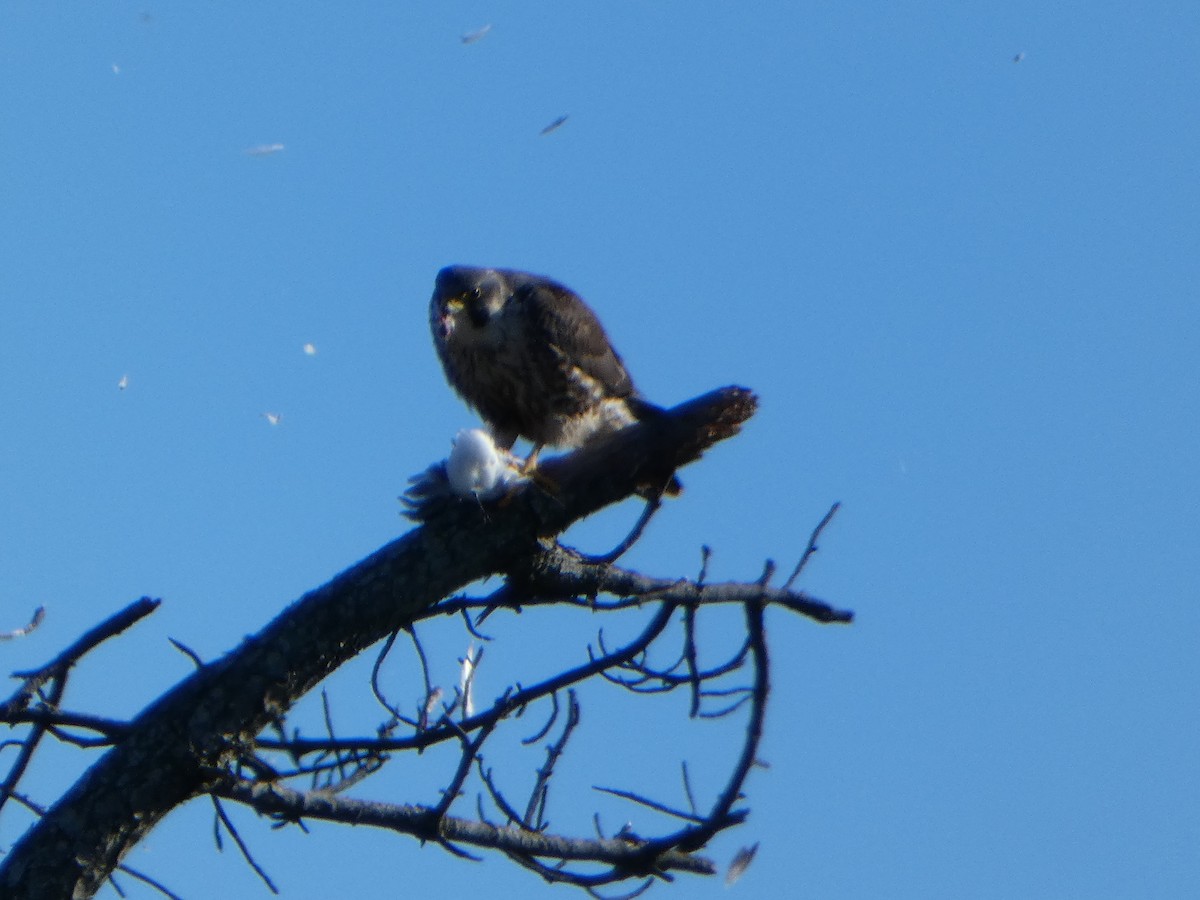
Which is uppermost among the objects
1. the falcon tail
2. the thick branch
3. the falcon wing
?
the falcon wing

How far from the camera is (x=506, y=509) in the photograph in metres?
3.03

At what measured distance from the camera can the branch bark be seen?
2605 mm

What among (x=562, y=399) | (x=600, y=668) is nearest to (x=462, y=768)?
(x=600, y=668)

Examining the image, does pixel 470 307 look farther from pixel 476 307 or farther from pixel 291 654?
pixel 291 654

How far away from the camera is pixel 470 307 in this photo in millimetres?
4730

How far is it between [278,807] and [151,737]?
0.90ft

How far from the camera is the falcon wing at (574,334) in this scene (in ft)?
15.0

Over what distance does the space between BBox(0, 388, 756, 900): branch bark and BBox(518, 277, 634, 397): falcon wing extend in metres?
1.33

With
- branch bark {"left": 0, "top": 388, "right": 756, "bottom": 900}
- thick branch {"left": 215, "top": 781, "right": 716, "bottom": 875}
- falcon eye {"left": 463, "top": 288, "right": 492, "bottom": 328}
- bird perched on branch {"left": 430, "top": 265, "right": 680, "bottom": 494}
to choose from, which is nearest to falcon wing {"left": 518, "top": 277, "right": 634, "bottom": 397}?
bird perched on branch {"left": 430, "top": 265, "right": 680, "bottom": 494}

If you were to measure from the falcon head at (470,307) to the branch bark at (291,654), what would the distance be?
4.90 feet

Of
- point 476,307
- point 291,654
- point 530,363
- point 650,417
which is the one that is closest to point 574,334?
point 530,363

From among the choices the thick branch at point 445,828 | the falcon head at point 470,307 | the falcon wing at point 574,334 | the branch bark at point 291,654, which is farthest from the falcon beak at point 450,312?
the thick branch at point 445,828

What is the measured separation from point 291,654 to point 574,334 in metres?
2.08

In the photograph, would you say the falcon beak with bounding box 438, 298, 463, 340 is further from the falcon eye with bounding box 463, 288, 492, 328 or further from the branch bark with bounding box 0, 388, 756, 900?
the branch bark with bounding box 0, 388, 756, 900
